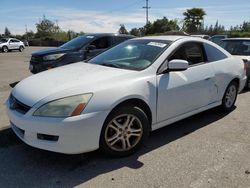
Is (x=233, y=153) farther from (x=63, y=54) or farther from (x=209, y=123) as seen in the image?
(x=63, y=54)

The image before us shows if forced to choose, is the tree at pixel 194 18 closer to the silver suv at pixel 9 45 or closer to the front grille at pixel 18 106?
the silver suv at pixel 9 45

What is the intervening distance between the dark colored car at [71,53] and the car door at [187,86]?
376cm

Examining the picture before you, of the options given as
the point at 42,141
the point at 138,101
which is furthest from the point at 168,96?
the point at 42,141

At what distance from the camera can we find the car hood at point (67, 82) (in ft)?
10.9

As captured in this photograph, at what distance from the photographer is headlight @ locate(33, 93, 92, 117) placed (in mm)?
3139

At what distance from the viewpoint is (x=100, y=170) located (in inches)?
132

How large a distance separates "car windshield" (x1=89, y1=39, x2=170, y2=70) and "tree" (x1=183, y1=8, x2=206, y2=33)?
6147cm

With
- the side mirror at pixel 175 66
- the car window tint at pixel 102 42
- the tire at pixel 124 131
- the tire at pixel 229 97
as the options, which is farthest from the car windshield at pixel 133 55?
the car window tint at pixel 102 42

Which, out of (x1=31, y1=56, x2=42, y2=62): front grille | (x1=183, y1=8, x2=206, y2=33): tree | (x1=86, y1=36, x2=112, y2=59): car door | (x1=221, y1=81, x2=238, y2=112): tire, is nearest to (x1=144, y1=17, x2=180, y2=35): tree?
(x1=183, y1=8, x2=206, y2=33): tree

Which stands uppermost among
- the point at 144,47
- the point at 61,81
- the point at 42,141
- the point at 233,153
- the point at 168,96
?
the point at 144,47

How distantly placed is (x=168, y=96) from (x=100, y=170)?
1378 mm

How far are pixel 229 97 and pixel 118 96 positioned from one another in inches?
118

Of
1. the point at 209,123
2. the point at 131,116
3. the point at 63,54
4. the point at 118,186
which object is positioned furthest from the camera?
the point at 63,54

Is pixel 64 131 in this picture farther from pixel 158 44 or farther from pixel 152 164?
pixel 158 44
